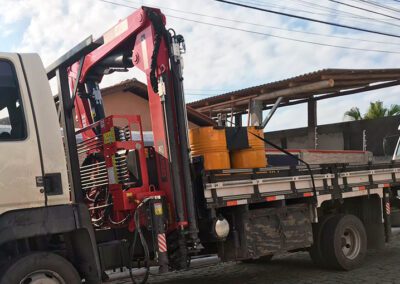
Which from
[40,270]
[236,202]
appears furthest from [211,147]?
[40,270]

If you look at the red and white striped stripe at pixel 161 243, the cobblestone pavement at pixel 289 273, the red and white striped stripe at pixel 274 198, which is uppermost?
the red and white striped stripe at pixel 274 198

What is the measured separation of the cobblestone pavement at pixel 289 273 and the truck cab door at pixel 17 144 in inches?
125

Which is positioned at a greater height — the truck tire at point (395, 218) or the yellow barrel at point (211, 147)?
the yellow barrel at point (211, 147)

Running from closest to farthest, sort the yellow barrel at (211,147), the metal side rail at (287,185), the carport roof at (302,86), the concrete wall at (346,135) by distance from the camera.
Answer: the metal side rail at (287,185) → the yellow barrel at (211,147) → the carport roof at (302,86) → the concrete wall at (346,135)

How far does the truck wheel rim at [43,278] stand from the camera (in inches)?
172

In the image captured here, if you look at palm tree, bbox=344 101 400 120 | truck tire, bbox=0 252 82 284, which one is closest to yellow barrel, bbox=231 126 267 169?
truck tire, bbox=0 252 82 284

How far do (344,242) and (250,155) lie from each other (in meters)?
2.35

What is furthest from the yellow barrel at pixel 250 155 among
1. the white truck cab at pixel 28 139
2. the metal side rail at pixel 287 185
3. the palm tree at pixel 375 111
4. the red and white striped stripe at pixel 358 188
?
the palm tree at pixel 375 111

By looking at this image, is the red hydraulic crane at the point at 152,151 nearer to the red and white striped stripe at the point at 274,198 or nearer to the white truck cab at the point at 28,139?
the white truck cab at the point at 28,139

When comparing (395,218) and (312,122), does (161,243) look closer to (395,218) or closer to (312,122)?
(395,218)

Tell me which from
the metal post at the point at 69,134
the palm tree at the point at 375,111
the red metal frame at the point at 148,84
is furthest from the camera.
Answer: the palm tree at the point at 375,111

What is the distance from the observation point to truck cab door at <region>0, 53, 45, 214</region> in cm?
442

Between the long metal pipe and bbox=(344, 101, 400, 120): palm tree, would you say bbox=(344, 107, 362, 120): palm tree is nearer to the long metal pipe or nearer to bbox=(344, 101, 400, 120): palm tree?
bbox=(344, 101, 400, 120): palm tree

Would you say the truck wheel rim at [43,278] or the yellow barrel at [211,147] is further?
the yellow barrel at [211,147]
